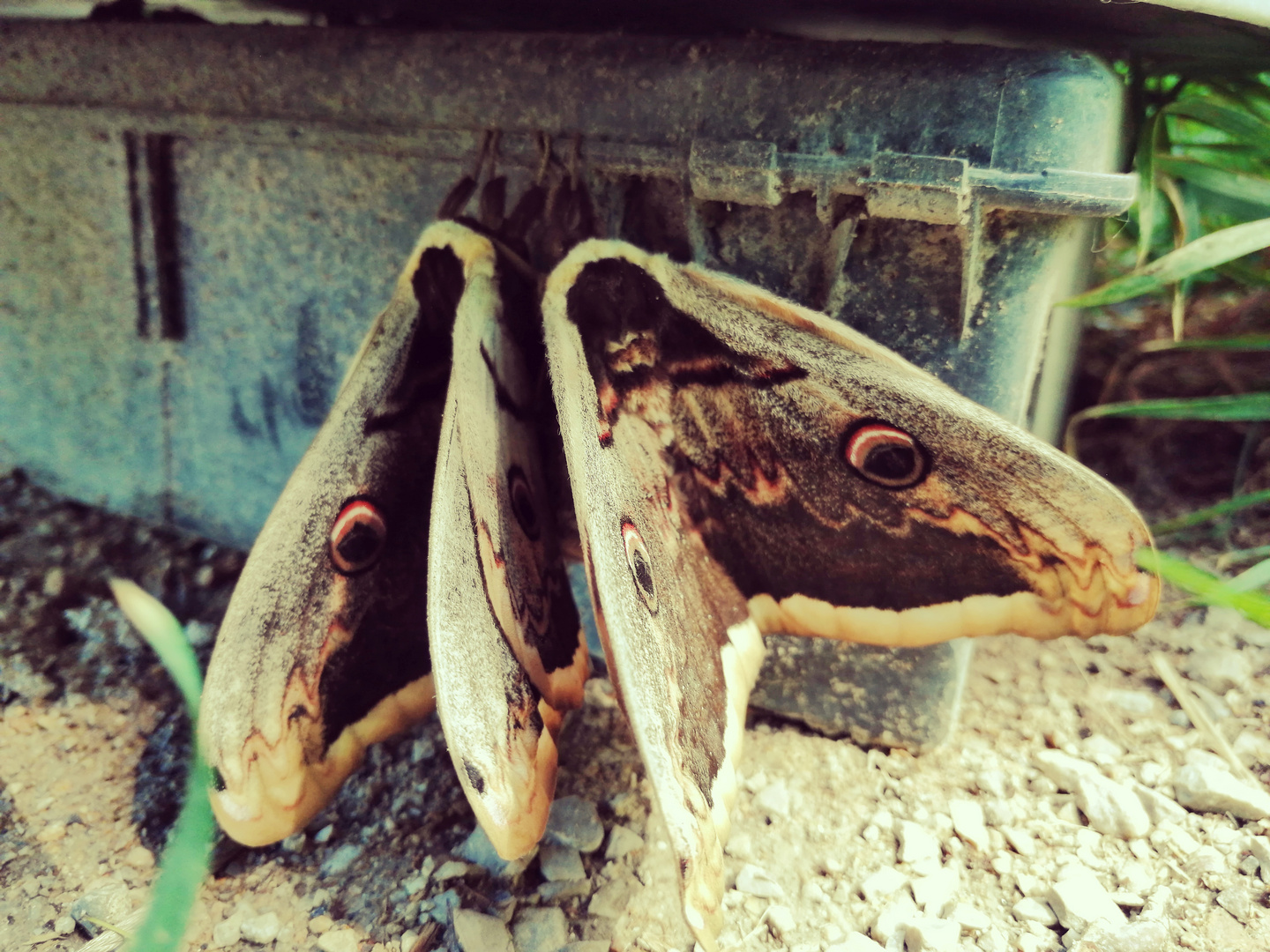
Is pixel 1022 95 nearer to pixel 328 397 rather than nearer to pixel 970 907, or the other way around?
pixel 970 907

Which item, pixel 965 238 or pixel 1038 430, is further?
pixel 1038 430

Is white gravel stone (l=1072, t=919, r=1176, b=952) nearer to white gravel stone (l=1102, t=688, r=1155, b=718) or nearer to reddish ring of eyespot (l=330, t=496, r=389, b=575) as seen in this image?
white gravel stone (l=1102, t=688, r=1155, b=718)

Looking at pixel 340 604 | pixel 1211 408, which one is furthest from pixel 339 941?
pixel 1211 408

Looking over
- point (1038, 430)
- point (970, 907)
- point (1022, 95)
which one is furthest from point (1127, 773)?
point (1022, 95)

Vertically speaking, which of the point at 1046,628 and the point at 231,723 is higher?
the point at 1046,628

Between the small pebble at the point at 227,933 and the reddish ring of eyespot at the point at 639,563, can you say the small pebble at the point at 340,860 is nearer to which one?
the small pebble at the point at 227,933

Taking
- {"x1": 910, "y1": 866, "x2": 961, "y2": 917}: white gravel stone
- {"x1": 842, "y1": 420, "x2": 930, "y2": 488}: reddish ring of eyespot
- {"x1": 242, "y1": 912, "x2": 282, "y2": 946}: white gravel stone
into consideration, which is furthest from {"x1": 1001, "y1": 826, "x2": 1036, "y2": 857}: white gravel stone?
{"x1": 242, "y1": 912, "x2": 282, "y2": 946}: white gravel stone

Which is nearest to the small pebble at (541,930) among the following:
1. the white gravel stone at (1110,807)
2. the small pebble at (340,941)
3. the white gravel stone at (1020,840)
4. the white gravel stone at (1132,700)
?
the small pebble at (340,941)

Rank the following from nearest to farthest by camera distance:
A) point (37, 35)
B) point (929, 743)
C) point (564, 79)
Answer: point (564, 79) → point (929, 743) → point (37, 35)
